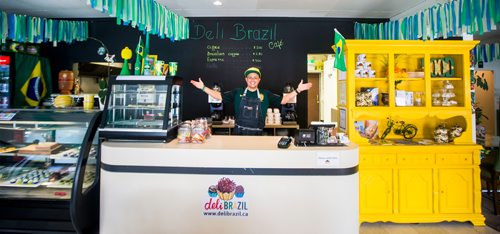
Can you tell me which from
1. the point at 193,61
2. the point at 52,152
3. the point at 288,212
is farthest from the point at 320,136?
the point at 193,61

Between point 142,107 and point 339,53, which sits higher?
point 339,53

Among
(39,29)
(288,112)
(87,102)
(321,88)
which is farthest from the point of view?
(321,88)

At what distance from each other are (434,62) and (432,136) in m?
1.00

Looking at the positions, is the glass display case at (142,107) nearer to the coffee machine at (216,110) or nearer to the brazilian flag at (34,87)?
the coffee machine at (216,110)

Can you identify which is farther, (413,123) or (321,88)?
(321,88)

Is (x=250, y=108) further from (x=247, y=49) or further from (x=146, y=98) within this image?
(x=247, y=49)

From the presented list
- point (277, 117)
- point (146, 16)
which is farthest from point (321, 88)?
point (146, 16)

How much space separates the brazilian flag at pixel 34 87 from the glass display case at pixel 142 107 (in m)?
4.26

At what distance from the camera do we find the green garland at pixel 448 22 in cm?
313

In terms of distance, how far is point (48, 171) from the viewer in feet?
8.58

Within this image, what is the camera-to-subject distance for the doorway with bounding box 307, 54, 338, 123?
7.04 metres

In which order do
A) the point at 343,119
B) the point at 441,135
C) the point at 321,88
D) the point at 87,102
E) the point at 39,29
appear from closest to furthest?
1. the point at 87,102
2. the point at 441,135
3. the point at 343,119
4. the point at 39,29
5. the point at 321,88

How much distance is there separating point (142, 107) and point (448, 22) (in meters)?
3.96

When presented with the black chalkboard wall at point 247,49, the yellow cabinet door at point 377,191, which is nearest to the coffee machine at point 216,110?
the black chalkboard wall at point 247,49
